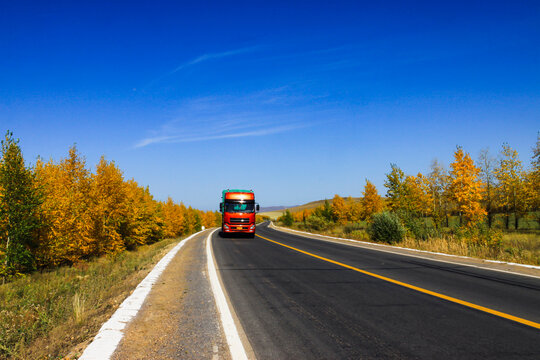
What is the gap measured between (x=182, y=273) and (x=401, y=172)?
116ft

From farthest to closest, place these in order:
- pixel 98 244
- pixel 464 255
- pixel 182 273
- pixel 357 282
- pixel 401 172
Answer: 1. pixel 401 172
2. pixel 98 244
3. pixel 464 255
4. pixel 182 273
5. pixel 357 282

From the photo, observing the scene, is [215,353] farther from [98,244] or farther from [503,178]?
[503,178]

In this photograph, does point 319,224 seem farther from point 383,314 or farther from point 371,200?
point 383,314

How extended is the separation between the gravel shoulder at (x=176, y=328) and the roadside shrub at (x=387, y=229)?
1414 centimetres

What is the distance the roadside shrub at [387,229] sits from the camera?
1742 cm

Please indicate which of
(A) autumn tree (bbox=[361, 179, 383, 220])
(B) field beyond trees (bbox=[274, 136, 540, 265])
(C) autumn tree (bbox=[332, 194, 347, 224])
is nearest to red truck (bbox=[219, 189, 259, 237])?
(B) field beyond trees (bbox=[274, 136, 540, 265])

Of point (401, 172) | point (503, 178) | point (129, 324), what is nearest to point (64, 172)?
point (129, 324)

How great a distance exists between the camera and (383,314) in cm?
446

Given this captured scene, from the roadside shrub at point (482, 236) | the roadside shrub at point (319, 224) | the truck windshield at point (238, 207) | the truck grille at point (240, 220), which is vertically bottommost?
the roadside shrub at point (319, 224)

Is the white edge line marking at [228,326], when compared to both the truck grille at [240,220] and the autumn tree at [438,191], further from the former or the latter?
the autumn tree at [438,191]

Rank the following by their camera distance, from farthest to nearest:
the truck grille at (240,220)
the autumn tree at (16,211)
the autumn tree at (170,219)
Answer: the autumn tree at (170,219) < the truck grille at (240,220) < the autumn tree at (16,211)

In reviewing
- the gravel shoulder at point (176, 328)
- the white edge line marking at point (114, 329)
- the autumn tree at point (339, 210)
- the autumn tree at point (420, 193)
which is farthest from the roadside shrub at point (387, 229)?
the autumn tree at point (339, 210)

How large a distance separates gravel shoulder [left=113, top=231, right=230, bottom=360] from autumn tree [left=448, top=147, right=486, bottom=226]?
3571cm

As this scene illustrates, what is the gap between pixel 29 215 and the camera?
1877 centimetres
